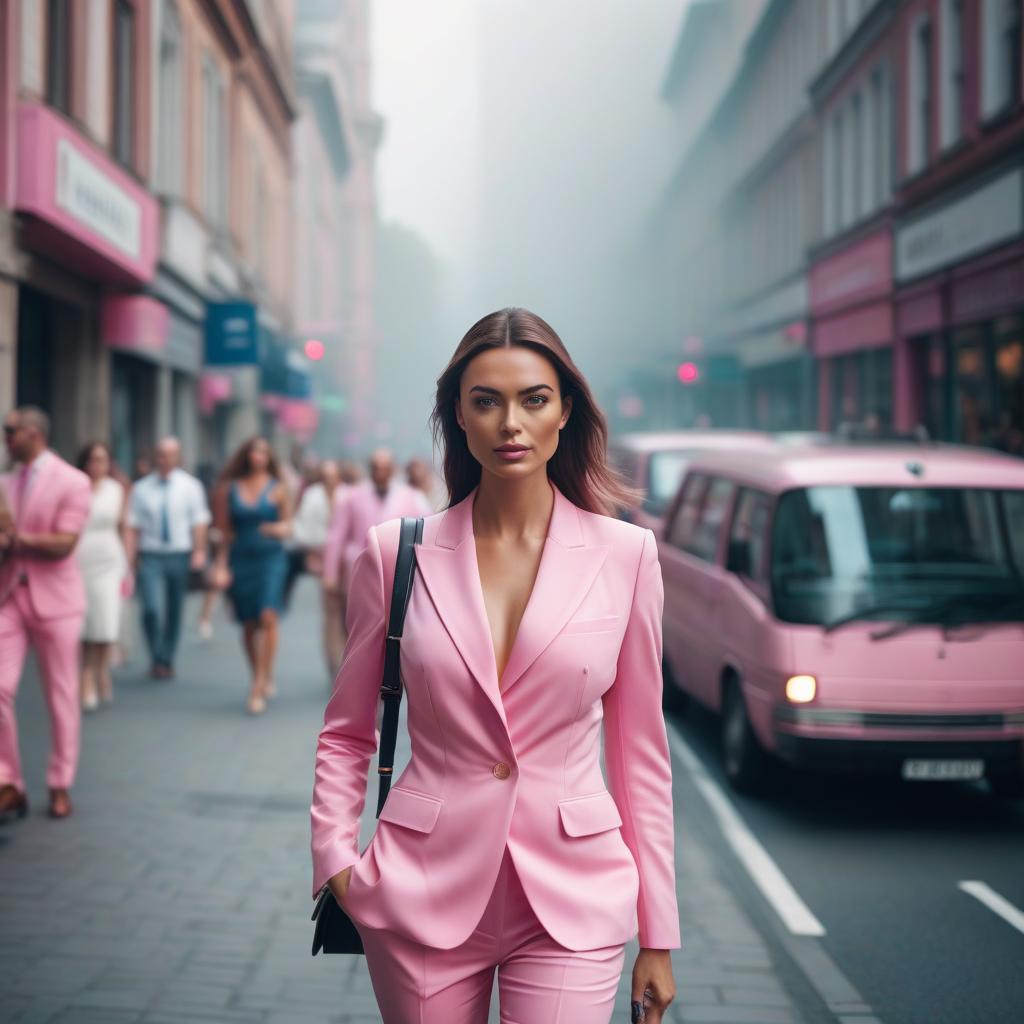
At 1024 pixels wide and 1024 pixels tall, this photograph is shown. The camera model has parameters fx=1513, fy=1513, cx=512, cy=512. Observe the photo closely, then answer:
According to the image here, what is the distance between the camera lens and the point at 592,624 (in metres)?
2.58

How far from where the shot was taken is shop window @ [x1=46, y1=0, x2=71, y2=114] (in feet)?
51.2

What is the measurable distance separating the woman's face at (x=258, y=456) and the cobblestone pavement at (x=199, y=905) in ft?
7.32

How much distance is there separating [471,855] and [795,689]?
5.00 m

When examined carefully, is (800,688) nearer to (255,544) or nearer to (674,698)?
(674,698)

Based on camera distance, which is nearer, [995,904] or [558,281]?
[995,904]

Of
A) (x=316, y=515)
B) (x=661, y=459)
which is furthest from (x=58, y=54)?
(x=661, y=459)

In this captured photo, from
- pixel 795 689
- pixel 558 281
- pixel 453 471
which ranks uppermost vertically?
pixel 558 281

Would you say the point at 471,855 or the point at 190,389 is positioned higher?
the point at 190,389

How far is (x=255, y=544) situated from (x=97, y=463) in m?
1.21

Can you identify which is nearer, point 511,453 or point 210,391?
point 511,453

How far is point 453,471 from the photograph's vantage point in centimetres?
286

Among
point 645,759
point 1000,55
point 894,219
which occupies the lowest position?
point 645,759

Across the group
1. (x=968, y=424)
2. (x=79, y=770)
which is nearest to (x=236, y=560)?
(x=79, y=770)

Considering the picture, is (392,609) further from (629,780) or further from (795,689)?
(795,689)
